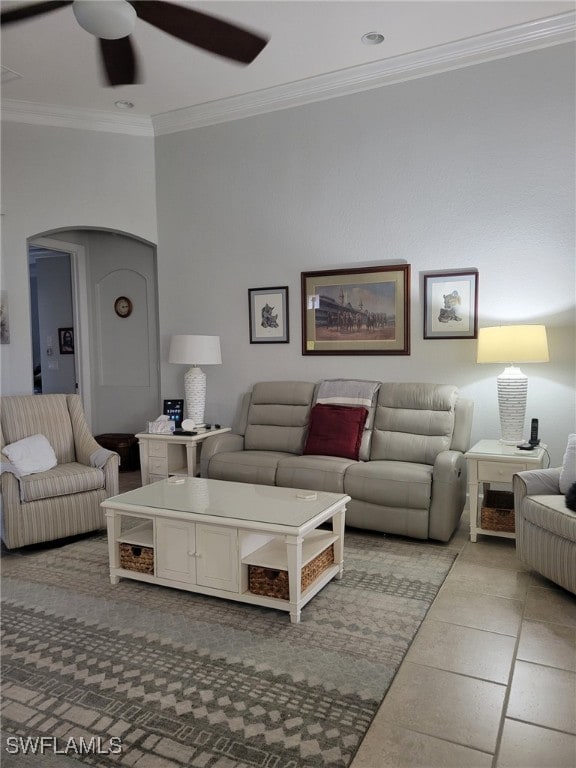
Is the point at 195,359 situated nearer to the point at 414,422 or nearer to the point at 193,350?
the point at 193,350

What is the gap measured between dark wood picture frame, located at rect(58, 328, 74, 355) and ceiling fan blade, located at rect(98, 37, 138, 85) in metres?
3.93

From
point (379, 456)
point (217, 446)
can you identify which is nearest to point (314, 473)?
point (379, 456)

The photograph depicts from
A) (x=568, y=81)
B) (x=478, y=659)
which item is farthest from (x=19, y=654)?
(x=568, y=81)

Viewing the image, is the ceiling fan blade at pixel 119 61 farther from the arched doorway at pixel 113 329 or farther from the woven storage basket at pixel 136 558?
the arched doorway at pixel 113 329

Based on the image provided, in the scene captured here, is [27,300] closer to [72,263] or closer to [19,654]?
[72,263]

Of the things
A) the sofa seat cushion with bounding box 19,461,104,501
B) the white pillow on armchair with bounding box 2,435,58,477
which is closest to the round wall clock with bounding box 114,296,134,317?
the white pillow on armchair with bounding box 2,435,58,477

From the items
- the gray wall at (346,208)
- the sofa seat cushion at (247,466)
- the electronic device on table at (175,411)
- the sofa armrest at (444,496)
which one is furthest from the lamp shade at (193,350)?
the sofa armrest at (444,496)

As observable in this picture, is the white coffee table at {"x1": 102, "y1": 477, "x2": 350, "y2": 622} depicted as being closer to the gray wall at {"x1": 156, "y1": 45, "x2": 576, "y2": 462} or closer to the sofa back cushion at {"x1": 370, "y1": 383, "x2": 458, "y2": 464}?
the sofa back cushion at {"x1": 370, "y1": 383, "x2": 458, "y2": 464}

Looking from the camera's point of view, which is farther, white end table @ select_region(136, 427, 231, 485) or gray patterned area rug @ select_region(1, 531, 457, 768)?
white end table @ select_region(136, 427, 231, 485)

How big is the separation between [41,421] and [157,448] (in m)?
1.04

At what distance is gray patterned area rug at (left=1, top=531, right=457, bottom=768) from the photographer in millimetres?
1839

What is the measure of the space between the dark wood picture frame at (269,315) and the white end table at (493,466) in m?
2.06

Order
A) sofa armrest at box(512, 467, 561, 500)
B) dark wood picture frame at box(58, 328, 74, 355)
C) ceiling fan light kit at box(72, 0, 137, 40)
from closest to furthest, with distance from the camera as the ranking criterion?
ceiling fan light kit at box(72, 0, 137, 40), sofa armrest at box(512, 467, 561, 500), dark wood picture frame at box(58, 328, 74, 355)

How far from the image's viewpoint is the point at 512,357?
3.70 metres
